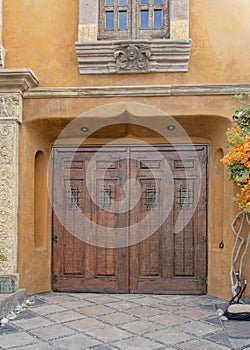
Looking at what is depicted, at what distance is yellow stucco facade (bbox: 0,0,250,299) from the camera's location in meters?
5.46

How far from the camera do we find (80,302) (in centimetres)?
562

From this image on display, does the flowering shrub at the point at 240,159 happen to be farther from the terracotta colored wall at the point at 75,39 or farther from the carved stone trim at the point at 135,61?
the carved stone trim at the point at 135,61

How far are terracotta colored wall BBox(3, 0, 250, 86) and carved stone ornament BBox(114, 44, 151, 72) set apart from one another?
0.39 feet

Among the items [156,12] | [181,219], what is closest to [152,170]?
[181,219]

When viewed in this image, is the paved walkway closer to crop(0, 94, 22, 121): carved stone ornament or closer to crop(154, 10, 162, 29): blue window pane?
crop(0, 94, 22, 121): carved stone ornament

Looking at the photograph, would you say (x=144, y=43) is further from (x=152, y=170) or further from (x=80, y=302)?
(x=80, y=302)

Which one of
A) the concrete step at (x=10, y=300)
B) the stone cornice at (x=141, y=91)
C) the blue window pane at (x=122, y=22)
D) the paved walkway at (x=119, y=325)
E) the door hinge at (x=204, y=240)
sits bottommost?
the paved walkway at (x=119, y=325)

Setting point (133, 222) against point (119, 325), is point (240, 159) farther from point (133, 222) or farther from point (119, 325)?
point (119, 325)

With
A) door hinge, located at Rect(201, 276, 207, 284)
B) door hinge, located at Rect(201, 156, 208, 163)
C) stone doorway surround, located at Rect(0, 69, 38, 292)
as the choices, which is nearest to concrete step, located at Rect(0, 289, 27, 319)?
stone doorway surround, located at Rect(0, 69, 38, 292)

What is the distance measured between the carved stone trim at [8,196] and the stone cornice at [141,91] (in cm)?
58

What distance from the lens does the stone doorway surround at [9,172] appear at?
5.41 metres

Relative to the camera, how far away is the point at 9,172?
17.9ft

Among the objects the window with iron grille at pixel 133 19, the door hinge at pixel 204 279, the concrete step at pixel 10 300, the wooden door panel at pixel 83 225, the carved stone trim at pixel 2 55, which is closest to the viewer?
the concrete step at pixel 10 300

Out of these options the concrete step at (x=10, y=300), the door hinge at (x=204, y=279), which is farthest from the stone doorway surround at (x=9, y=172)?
the door hinge at (x=204, y=279)
